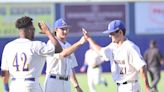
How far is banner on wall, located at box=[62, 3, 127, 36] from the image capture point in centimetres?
3497

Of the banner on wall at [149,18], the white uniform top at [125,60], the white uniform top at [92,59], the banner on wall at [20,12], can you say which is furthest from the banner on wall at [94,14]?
the white uniform top at [125,60]

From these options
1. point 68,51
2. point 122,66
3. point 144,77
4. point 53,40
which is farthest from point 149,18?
point 53,40

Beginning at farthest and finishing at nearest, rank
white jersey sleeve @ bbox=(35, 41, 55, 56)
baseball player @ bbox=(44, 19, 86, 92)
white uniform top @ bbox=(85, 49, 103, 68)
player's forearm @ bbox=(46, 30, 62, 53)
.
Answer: white uniform top @ bbox=(85, 49, 103, 68)
baseball player @ bbox=(44, 19, 86, 92)
player's forearm @ bbox=(46, 30, 62, 53)
white jersey sleeve @ bbox=(35, 41, 55, 56)

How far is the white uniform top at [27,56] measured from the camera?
390 inches

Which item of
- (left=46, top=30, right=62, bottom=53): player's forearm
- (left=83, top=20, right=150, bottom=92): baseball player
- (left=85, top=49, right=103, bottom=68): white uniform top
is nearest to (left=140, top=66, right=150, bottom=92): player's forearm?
(left=83, top=20, right=150, bottom=92): baseball player

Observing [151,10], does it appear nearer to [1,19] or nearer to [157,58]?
[1,19]

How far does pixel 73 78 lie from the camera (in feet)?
40.1

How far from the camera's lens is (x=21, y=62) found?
392 inches

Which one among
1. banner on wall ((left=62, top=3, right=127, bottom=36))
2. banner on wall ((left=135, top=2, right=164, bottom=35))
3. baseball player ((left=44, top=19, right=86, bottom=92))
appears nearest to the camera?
baseball player ((left=44, top=19, right=86, bottom=92))

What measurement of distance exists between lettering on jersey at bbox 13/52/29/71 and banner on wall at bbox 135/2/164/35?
1004 inches

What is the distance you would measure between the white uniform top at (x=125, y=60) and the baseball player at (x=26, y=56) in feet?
4.71

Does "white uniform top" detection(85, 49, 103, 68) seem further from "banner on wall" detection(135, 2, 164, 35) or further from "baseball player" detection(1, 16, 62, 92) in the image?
"banner on wall" detection(135, 2, 164, 35)

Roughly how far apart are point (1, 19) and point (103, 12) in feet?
16.8

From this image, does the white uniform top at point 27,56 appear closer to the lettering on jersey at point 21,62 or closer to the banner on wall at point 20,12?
the lettering on jersey at point 21,62
